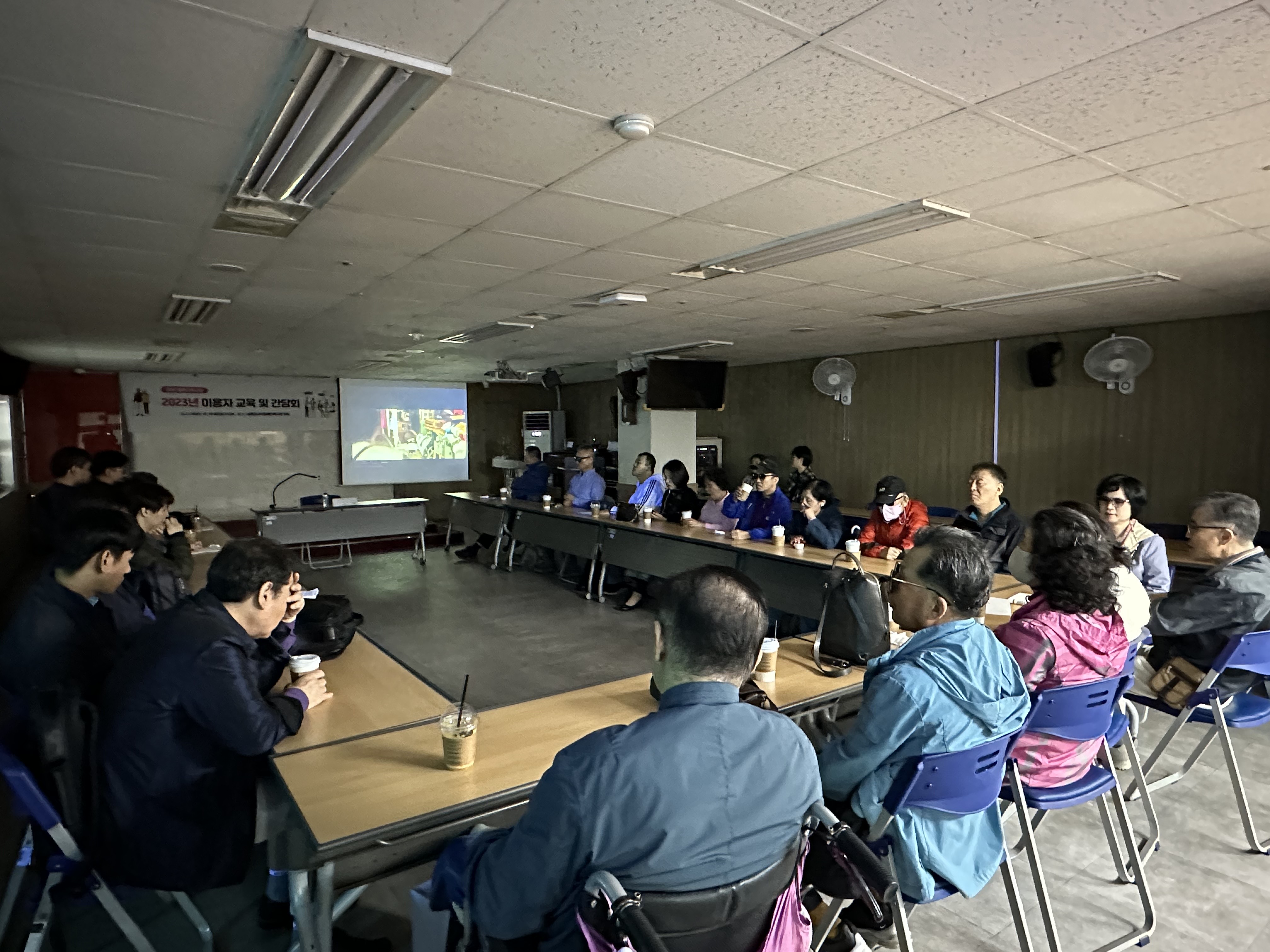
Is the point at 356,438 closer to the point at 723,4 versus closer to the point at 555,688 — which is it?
the point at 555,688

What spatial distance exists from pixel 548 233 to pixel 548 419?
984cm

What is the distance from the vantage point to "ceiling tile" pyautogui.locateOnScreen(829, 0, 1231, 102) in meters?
1.51

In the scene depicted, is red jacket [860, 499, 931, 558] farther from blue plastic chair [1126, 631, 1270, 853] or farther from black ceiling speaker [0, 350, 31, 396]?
black ceiling speaker [0, 350, 31, 396]

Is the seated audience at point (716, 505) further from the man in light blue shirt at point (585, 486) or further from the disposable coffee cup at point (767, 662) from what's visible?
the disposable coffee cup at point (767, 662)

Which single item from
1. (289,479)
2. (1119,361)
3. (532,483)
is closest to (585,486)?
(532,483)

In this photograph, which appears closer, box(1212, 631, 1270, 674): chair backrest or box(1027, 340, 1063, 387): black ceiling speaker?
box(1212, 631, 1270, 674): chair backrest

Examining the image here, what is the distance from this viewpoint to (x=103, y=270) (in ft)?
12.8

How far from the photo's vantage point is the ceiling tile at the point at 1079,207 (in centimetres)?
269

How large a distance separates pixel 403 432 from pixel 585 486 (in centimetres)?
559

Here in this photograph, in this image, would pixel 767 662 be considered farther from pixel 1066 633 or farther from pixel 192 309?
pixel 192 309

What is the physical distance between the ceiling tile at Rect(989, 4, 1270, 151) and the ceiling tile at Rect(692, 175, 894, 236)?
2.37 ft

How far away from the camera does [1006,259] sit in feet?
12.5

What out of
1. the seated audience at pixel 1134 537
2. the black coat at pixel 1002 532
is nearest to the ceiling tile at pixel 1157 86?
the seated audience at pixel 1134 537

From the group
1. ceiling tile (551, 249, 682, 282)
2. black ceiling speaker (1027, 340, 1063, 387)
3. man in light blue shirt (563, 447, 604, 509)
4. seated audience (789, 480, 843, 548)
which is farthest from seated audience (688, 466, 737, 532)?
black ceiling speaker (1027, 340, 1063, 387)
